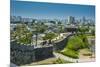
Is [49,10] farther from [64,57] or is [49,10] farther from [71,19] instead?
[64,57]

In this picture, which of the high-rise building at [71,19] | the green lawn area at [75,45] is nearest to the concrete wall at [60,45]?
the green lawn area at [75,45]

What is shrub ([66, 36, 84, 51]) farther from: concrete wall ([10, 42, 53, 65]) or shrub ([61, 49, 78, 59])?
concrete wall ([10, 42, 53, 65])

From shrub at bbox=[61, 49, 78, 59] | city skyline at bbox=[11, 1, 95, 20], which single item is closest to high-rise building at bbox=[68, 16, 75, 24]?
city skyline at bbox=[11, 1, 95, 20]

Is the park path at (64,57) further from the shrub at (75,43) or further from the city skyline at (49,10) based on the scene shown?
the city skyline at (49,10)

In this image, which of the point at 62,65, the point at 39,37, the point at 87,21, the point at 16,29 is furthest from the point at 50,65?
the point at 87,21

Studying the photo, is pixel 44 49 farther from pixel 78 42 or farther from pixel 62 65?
pixel 78 42
